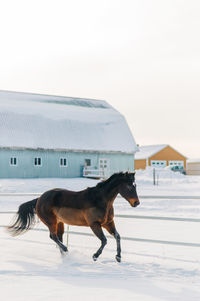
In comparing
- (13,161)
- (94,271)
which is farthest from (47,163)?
(94,271)

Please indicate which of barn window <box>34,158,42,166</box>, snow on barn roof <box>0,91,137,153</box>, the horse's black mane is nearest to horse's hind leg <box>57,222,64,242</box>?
the horse's black mane

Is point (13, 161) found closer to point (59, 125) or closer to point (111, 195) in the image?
point (59, 125)

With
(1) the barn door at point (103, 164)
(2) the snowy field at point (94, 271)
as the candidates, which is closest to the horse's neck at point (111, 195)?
(2) the snowy field at point (94, 271)

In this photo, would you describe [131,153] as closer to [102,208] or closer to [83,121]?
[83,121]

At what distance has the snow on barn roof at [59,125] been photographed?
34.8 m

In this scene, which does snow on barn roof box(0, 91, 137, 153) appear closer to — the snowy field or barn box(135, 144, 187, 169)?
barn box(135, 144, 187, 169)

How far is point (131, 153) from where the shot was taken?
38469mm

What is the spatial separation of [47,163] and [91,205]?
28558 mm

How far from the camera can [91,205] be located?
6645mm

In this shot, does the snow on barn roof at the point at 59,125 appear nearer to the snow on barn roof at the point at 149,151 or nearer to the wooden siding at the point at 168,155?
the snow on barn roof at the point at 149,151

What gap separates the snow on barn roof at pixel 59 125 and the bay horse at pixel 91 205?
87.7ft

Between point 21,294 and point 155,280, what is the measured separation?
5.55ft

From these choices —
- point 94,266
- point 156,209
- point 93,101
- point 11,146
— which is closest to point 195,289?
point 94,266

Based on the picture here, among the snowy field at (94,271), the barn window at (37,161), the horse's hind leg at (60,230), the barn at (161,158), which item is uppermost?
the horse's hind leg at (60,230)
